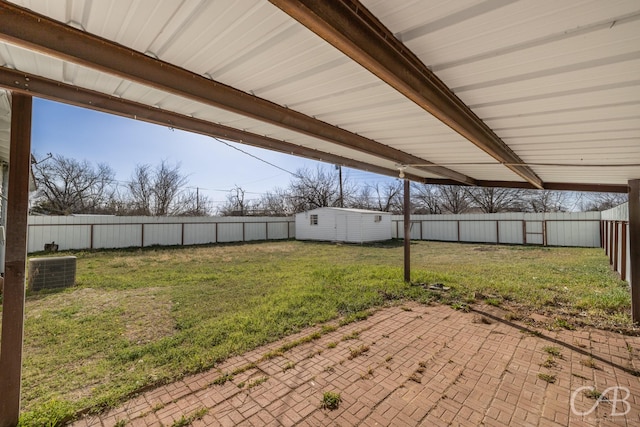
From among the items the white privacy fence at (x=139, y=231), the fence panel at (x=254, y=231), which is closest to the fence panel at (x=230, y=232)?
the white privacy fence at (x=139, y=231)

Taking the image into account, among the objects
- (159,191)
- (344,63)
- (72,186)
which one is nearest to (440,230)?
(344,63)

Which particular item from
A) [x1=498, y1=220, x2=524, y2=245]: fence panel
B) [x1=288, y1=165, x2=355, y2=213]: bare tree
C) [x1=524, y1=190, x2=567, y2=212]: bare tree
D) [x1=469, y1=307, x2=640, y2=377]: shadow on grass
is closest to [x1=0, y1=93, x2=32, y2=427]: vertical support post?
[x1=469, y1=307, x2=640, y2=377]: shadow on grass

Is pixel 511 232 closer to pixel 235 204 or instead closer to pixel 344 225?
pixel 344 225

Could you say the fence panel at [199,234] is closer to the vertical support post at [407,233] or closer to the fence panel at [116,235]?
the fence panel at [116,235]

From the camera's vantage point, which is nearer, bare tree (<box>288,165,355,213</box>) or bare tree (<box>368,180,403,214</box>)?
bare tree (<box>288,165,355,213</box>)

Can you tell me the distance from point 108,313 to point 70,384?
84.4 inches

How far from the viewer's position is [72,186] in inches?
831

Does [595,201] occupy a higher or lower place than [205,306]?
higher

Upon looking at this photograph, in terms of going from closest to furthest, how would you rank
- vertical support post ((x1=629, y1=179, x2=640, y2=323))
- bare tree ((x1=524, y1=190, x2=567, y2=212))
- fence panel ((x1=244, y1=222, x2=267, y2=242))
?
vertical support post ((x1=629, y1=179, x2=640, y2=323)) < fence panel ((x1=244, y1=222, x2=267, y2=242)) < bare tree ((x1=524, y1=190, x2=567, y2=212))

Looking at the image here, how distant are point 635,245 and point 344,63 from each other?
15.8 feet

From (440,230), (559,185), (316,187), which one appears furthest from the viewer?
(316,187)

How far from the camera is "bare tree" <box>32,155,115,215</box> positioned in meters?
19.7

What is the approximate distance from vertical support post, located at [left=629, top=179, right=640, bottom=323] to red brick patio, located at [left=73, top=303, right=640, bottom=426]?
72 centimetres

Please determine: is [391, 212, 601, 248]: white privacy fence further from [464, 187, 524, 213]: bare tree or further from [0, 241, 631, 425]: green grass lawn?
[464, 187, 524, 213]: bare tree
